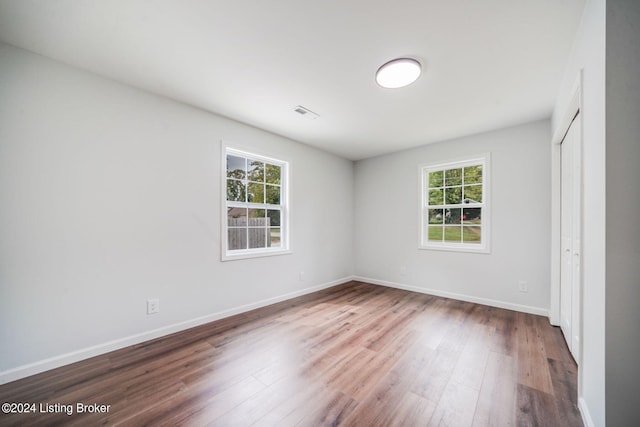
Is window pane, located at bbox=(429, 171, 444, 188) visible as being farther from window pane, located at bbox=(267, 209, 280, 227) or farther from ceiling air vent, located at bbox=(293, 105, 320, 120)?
window pane, located at bbox=(267, 209, 280, 227)

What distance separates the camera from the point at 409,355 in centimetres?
218

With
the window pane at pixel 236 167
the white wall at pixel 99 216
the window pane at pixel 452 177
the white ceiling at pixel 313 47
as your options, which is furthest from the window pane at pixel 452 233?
the window pane at pixel 236 167

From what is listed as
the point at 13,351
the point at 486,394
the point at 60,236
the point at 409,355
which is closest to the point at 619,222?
the point at 486,394

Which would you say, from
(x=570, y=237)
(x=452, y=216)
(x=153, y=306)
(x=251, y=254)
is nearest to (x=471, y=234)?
(x=452, y=216)

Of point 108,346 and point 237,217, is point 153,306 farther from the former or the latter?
point 237,217

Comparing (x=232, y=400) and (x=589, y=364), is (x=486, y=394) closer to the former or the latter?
(x=589, y=364)

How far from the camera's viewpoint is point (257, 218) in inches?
141

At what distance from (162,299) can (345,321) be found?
6.69 ft

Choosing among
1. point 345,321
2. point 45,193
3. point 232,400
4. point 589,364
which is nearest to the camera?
point 589,364

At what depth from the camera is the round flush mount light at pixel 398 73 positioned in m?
2.04

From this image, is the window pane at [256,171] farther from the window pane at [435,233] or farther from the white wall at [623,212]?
the white wall at [623,212]

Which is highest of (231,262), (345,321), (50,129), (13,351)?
(50,129)

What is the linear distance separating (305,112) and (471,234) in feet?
10.0

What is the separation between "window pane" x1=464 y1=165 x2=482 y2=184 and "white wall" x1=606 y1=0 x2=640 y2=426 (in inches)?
109
